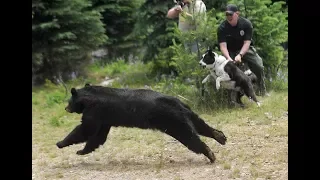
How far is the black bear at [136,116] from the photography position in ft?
16.6

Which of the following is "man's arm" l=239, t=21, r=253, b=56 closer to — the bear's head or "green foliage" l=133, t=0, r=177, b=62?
"green foliage" l=133, t=0, r=177, b=62

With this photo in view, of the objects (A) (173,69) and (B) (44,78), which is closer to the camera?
(A) (173,69)

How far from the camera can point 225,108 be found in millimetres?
5492

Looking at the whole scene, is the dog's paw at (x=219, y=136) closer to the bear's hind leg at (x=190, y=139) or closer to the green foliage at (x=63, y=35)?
the bear's hind leg at (x=190, y=139)

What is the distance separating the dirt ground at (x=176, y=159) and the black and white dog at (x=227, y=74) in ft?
1.49

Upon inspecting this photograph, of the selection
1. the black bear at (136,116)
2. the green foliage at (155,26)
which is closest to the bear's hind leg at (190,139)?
the black bear at (136,116)

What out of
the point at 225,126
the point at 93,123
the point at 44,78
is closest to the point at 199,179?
the point at 225,126

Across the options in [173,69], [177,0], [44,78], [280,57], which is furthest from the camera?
[44,78]

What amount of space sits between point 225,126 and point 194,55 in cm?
89

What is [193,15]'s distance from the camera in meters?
5.16

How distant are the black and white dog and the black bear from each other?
712 millimetres
